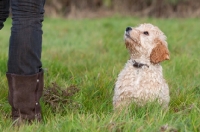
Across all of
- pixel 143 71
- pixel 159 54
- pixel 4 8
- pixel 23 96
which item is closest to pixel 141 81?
pixel 143 71

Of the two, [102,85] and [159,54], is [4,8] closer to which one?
[102,85]

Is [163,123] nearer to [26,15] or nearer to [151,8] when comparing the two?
[26,15]

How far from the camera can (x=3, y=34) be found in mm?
8992

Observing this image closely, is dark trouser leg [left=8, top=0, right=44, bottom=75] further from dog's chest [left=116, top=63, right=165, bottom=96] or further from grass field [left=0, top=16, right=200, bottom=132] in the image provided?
dog's chest [left=116, top=63, right=165, bottom=96]

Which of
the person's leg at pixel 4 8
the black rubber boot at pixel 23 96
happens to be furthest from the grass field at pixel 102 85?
the person's leg at pixel 4 8

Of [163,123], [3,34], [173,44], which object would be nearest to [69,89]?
[163,123]

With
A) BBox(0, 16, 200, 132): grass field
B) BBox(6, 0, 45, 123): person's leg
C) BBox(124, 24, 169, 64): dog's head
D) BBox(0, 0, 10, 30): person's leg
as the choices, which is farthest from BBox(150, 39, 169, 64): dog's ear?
BBox(0, 0, 10, 30): person's leg

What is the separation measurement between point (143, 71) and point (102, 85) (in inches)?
21.1

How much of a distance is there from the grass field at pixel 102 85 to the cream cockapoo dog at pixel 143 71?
14 cm

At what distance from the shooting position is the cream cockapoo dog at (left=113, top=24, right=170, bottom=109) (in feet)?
12.0

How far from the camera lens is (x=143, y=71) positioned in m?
3.76

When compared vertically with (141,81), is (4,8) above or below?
above

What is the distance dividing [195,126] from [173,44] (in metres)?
4.32

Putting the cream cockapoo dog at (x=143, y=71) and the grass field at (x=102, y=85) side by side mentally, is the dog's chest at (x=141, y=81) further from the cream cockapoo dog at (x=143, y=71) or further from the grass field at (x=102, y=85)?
the grass field at (x=102, y=85)
